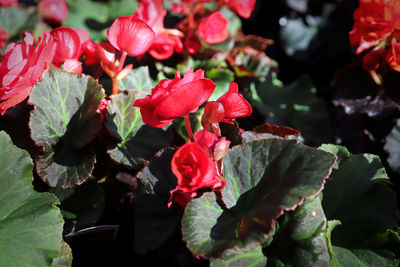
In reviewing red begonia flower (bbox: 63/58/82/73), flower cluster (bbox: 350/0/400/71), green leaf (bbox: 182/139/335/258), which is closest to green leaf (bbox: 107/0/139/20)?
red begonia flower (bbox: 63/58/82/73)

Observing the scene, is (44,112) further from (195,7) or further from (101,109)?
(195,7)

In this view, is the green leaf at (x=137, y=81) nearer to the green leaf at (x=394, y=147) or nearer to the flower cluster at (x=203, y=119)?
the flower cluster at (x=203, y=119)

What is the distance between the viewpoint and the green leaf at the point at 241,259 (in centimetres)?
54

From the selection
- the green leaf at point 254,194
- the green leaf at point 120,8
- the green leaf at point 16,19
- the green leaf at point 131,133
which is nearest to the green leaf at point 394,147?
the green leaf at point 254,194

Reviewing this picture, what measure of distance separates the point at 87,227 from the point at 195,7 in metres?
0.65

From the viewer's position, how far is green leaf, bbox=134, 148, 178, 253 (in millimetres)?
586

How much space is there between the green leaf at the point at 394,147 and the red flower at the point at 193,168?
51cm

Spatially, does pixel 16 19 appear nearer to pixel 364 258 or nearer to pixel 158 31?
pixel 158 31

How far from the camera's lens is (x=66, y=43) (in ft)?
2.38

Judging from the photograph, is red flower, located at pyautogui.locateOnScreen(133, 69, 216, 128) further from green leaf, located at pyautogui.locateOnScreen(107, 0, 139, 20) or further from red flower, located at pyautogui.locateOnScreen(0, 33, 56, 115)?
green leaf, located at pyautogui.locateOnScreen(107, 0, 139, 20)

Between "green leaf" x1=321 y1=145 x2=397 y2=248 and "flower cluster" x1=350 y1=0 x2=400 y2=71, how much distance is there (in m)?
0.26

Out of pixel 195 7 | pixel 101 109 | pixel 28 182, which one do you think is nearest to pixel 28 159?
pixel 28 182

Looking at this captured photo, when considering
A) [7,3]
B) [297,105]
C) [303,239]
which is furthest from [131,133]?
[7,3]

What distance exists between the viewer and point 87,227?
0.70 metres
